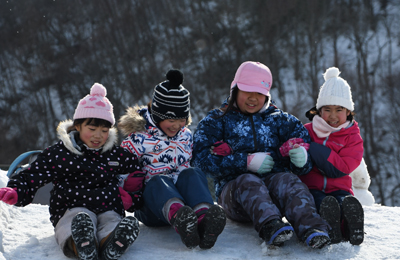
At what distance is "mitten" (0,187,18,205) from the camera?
1672 millimetres

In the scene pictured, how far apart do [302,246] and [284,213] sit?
0.17 m

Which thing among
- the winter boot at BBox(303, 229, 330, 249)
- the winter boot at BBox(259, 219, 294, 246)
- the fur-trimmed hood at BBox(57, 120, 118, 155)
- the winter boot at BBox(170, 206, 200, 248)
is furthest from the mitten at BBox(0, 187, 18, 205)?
the winter boot at BBox(303, 229, 330, 249)

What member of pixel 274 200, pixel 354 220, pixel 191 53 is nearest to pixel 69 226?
pixel 274 200

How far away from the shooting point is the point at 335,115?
2357 mm

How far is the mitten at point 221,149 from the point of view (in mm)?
2229

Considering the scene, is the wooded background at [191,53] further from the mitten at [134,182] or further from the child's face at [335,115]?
the mitten at [134,182]

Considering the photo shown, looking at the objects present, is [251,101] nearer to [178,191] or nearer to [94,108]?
[178,191]

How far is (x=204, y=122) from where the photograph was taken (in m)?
2.33

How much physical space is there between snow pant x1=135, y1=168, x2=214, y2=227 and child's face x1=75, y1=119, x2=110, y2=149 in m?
0.31

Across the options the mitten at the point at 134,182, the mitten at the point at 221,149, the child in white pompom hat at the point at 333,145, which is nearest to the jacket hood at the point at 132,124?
the mitten at the point at 134,182

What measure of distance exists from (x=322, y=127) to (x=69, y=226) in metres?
1.46

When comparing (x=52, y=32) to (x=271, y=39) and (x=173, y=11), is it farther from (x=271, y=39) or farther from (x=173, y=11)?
(x=271, y=39)

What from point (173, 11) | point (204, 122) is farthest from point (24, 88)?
point (204, 122)

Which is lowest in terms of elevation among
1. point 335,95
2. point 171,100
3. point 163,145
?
point 163,145
